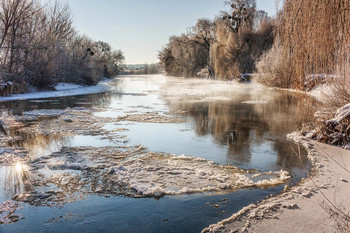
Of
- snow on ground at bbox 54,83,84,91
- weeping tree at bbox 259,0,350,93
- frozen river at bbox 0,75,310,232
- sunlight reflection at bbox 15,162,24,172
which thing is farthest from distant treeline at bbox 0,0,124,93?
weeping tree at bbox 259,0,350,93

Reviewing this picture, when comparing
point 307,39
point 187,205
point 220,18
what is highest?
point 220,18

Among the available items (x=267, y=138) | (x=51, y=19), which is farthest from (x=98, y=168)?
(x=51, y=19)

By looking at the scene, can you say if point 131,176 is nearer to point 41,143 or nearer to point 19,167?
point 19,167

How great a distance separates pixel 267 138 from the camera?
7.68 metres

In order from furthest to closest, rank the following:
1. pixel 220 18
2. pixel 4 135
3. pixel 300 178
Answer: pixel 220 18 < pixel 4 135 < pixel 300 178

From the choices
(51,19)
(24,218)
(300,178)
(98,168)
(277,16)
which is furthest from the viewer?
(51,19)

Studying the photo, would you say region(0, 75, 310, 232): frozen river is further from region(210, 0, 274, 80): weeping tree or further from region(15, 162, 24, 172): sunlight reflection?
region(210, 0, 274, 80): weeping tree

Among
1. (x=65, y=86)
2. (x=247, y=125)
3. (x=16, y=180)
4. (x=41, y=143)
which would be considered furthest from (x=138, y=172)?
(x=65, y=86)

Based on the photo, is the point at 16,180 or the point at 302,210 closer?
the point at 302,210

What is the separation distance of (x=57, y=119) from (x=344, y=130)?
28.8ft

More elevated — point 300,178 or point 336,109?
point 336,109

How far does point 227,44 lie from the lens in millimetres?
32500

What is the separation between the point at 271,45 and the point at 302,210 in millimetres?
28566

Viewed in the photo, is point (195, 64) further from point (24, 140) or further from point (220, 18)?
point (24, 140)
